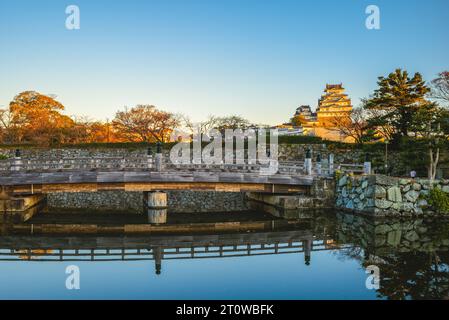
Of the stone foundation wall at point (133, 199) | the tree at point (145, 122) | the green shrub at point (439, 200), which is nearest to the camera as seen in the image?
the green shrub at point (439, 200)

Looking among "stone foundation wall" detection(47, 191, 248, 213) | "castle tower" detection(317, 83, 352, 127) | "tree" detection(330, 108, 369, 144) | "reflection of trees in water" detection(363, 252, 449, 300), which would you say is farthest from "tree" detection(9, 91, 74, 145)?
"castle tower" detection(317, 83, 352, 127)

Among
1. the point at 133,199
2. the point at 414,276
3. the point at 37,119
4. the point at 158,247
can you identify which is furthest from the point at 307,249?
the point at 37,119

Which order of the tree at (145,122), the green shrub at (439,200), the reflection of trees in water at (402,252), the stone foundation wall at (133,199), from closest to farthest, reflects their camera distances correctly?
the reflection of trees in water at (402,252) → the green shrub at (439,200) → the stone foundation wall at (133,199) → the tree at (145,122)

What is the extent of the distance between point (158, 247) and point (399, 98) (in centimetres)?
2350

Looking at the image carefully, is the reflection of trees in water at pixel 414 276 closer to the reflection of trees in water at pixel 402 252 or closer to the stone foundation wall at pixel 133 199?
the reflection of trees in water at pixel 402 252

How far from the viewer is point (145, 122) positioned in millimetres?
42531

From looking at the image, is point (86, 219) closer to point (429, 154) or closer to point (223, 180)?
point (223, 180)

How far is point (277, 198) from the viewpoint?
20578 millimetres

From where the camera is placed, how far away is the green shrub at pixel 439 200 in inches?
691

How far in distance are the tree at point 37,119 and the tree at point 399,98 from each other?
29.6 m

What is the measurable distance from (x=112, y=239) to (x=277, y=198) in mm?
9765

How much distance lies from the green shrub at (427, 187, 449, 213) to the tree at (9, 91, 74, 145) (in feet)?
108

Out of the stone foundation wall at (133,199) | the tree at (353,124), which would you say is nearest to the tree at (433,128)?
the stone foundation wall at (133,199)
